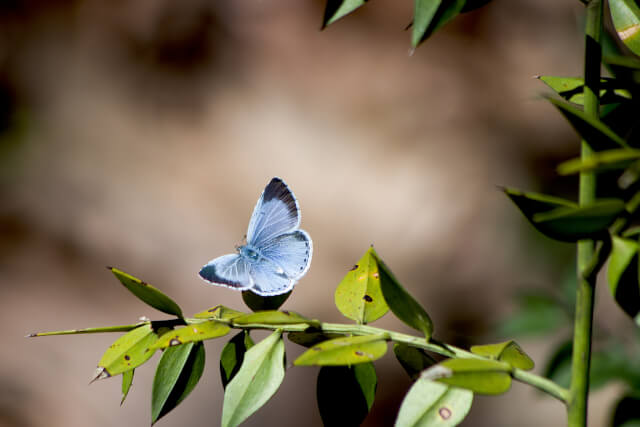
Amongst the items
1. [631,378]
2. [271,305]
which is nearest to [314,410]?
[631,378]

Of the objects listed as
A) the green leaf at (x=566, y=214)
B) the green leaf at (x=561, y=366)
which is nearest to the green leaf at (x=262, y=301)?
the green leaf at (x=566, y=214)

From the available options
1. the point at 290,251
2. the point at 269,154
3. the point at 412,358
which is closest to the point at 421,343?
the point at 412,358

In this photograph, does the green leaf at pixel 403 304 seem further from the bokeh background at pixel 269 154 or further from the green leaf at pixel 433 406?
the bokeh background at pixel 269 154

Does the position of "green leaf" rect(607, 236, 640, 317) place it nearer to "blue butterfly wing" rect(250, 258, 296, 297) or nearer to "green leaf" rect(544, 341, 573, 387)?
"blue butterfly wing" rect(250, 258, 296, 297)

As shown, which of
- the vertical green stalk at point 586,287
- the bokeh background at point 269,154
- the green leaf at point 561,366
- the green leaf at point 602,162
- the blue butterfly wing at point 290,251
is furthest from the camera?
the bokeh background at point 269,154

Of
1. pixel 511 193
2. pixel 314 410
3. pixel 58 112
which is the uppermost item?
pixel 58 112

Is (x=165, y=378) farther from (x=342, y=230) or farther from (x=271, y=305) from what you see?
(x=342, y=230)
